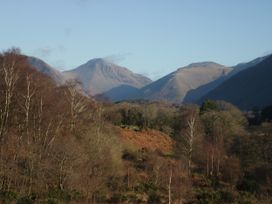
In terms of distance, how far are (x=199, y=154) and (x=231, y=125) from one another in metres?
17.0

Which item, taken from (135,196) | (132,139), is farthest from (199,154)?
(135,196)

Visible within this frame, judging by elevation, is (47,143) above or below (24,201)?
above

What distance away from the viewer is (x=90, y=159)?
3291cm

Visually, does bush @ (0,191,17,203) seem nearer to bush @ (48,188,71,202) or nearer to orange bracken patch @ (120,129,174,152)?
bush @ (48,188,71,202)

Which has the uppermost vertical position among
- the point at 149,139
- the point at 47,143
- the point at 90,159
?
the point at 47,143

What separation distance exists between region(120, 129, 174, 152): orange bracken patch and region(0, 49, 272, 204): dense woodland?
76.2 inches

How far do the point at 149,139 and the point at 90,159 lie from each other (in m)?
25.0

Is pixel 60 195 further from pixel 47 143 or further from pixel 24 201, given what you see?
pixel 47 143

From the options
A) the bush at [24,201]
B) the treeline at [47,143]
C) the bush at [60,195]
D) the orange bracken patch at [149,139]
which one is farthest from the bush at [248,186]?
the bush at [24,201]

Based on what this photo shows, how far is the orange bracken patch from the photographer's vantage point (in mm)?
53237

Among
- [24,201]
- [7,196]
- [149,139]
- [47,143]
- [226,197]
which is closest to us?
[24,201]

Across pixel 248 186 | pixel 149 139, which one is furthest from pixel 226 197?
pixel 149 139

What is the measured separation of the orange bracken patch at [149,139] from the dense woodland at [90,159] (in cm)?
194

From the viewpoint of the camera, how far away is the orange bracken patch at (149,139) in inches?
2096
